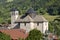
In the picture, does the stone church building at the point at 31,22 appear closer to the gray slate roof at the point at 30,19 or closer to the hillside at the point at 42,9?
the gray slate roof at the point at 30,19

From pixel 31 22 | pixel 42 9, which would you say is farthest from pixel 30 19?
pixel 42 9

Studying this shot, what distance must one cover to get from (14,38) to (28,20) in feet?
61.7

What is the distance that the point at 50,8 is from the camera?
100625mm

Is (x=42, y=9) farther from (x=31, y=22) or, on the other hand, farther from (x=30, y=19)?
(x=31, y=22)

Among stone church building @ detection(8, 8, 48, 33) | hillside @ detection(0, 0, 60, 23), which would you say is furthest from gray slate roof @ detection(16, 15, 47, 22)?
hillside @ detection(0, 0, 60, 23)

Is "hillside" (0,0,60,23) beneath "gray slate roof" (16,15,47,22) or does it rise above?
beneath

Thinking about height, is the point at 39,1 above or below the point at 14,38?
below

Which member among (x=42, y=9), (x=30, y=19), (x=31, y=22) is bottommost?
(x=42, y=9)

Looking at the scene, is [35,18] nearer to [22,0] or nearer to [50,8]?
[50,8]

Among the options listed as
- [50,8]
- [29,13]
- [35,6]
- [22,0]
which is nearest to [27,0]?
[22,0]

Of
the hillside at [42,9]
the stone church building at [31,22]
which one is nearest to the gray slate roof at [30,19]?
the stone church building at [31,22]

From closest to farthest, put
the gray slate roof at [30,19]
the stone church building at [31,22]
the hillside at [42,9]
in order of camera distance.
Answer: the stone church building at [31,22] < the gray slate roof at [30,19] < the hillside at [42,9]

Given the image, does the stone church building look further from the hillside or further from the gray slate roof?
the hillside

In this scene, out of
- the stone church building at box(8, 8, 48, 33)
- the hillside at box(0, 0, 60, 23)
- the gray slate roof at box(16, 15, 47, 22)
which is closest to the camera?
the stone church building at box(8, 8, 48, 33)
